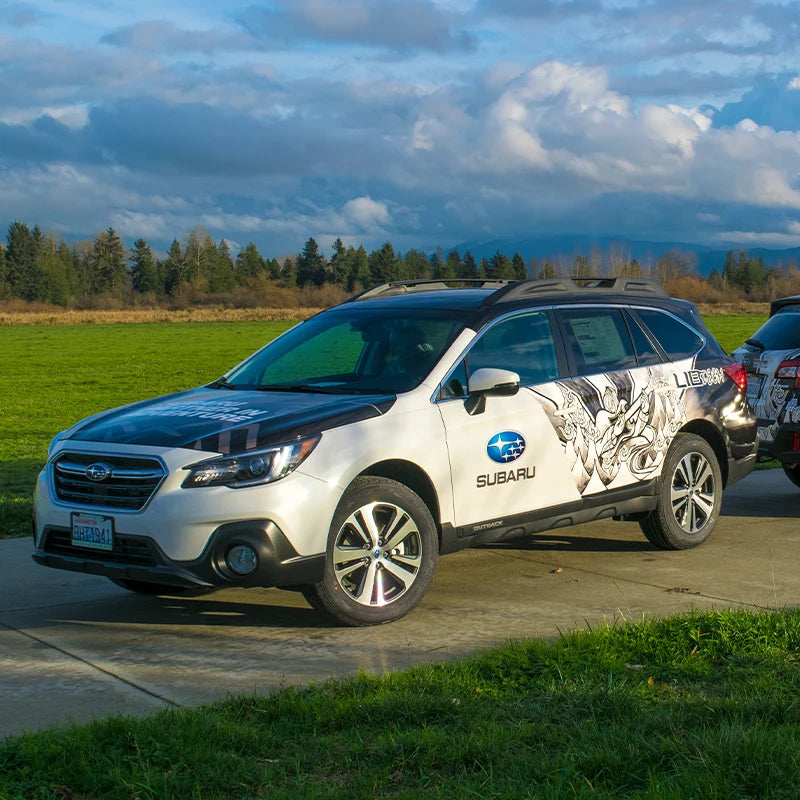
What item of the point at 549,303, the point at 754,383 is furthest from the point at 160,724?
the point at 754,383

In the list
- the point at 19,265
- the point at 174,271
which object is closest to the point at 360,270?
the point at 174,271

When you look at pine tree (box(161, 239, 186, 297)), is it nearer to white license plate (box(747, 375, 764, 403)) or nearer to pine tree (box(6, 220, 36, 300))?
pine tree (box(6, 220, 36, 300))

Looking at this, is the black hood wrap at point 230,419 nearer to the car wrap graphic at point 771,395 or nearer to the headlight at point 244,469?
the headlight at point 244,469

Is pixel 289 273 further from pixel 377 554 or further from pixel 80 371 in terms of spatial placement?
pixel 377 554

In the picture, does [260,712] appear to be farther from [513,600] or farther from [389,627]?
[513,600]

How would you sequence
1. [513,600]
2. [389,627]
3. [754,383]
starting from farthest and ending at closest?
[754,383]
[513,600]
[389,627]

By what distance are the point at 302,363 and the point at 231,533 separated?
1865 millimetres

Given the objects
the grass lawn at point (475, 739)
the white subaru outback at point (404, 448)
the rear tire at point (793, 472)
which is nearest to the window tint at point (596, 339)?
the white subaru outback at point (404, 448)

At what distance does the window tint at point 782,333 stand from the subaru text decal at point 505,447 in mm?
3441

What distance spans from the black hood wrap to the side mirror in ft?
1.67

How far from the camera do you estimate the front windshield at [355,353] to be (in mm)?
7062

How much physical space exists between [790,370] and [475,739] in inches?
235

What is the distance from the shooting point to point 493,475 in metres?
6.95

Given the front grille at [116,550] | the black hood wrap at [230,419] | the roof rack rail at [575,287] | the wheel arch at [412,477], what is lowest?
the front grille at [116,550]
